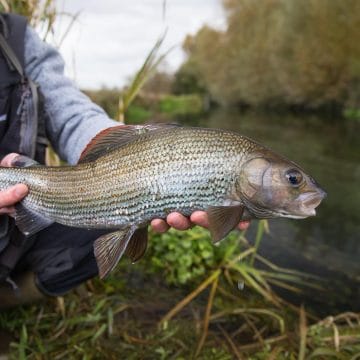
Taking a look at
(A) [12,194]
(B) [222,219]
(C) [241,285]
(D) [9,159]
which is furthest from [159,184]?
(C) [241,285]

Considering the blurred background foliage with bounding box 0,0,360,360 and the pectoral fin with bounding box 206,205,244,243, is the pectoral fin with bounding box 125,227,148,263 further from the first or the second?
the blurred background foliage with bounding box 0,0,360,360

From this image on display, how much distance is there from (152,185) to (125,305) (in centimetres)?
177

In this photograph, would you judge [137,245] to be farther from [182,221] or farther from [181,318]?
[181,318]

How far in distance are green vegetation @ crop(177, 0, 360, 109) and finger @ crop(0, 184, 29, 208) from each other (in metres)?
33.1

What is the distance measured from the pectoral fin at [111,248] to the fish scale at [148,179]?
0.06 m

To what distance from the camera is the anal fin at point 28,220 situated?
2.55 metres

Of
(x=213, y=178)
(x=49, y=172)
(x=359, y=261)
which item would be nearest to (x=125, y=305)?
(x=49, y=172)

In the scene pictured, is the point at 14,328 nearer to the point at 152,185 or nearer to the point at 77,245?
the point at 77,245

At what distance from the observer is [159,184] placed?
219cm

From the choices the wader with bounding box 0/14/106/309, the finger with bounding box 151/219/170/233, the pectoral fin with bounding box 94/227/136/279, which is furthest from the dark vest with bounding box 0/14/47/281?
the finger with bounding box 151/219/170/233

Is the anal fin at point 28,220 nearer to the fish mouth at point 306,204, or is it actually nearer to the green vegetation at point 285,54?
the fish mouth at point 306,204

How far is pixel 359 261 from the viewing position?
5.60 metres

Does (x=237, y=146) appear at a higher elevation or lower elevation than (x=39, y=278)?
higher

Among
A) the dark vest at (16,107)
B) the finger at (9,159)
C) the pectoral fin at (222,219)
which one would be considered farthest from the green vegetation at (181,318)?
the pectoral fin at (222,219)
